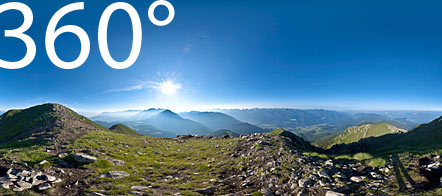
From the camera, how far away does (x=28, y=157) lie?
2272 centimetres

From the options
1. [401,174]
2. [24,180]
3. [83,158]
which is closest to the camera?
[401,174]

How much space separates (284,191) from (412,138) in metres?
108

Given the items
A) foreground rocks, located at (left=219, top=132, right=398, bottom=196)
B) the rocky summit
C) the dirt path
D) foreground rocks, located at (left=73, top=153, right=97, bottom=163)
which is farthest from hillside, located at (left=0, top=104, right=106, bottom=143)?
the dirt path

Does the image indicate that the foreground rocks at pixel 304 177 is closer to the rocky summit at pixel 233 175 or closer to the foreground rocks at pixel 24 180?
the rocky summit at pixel 233 175

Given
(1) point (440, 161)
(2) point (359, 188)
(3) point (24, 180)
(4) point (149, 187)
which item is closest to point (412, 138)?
(1) point (440, 161)

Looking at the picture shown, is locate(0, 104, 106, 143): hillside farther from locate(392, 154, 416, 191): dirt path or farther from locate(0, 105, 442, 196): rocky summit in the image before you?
locate(392, 154, 416, 191): dirt path

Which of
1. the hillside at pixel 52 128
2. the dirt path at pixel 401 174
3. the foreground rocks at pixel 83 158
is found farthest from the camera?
the hillside at pixel 52 128

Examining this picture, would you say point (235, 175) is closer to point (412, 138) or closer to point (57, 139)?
point (57, 139)

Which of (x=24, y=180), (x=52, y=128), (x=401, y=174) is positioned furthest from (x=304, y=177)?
(x=52, y=128)

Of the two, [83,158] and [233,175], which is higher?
[83,158]

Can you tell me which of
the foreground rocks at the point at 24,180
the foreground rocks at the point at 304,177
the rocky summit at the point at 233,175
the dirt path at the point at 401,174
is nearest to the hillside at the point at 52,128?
the rocky summit at the point at 233,175

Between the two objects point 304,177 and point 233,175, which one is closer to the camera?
point 304,177

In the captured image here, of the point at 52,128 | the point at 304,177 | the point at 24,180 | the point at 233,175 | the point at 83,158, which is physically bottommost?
→ the point at 233,175

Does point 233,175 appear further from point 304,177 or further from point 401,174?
point 401,174
